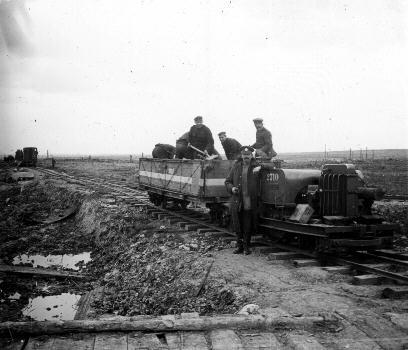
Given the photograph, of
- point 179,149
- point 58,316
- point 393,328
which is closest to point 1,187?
point 179,149

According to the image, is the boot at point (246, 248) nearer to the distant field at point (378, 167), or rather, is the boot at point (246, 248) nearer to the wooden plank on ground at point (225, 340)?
the wooden plank on ground at point (225, 340)

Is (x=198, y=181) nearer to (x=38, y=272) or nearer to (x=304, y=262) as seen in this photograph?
(x=304, y=262)

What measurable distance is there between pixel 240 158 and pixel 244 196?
742 millimetres

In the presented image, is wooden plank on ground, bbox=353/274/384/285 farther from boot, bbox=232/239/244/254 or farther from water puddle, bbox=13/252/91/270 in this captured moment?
water puddle, bbox=13/252/91/270

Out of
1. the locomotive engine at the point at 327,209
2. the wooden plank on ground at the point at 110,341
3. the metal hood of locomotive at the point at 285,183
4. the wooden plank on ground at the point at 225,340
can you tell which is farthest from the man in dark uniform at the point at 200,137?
the wooden plank on ground at the point at 110,341

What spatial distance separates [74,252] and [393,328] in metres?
9.53

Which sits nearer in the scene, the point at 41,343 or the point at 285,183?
the point at 41,343

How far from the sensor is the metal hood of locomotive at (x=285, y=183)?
7.74m

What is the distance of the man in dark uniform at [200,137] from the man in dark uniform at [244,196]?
3987 mm

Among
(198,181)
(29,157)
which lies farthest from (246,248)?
(29,157)

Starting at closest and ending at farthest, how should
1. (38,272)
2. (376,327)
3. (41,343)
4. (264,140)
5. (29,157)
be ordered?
(41,343) → (376,327) → (38,272) → (264,140) → (29,157)

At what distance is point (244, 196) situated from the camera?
777 cm

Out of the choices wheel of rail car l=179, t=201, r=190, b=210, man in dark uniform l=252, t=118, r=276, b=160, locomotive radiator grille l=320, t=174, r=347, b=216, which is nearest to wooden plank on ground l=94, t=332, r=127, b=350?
locomotive radiator grille l=320, t=174, r=347, b=216

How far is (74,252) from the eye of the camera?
11.9m
